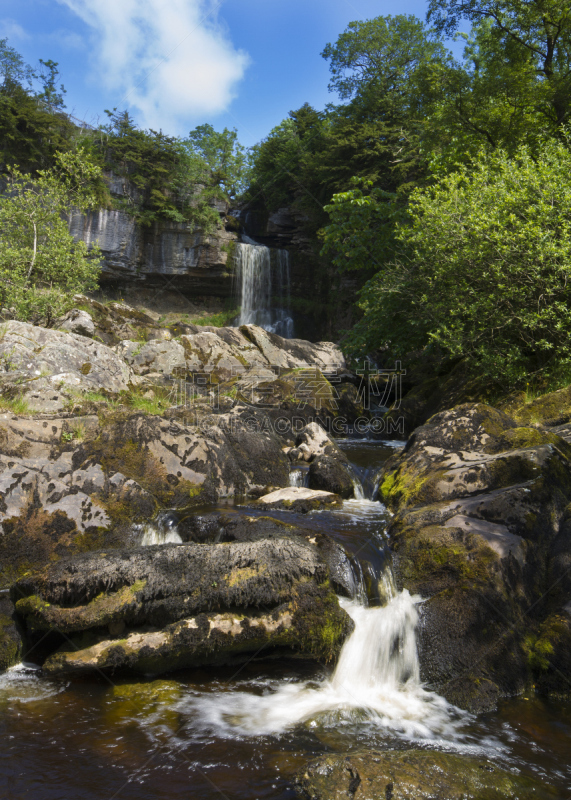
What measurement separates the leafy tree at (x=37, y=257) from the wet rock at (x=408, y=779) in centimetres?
1505

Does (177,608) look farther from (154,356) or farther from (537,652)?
(154,356)

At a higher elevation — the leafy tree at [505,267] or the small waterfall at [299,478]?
the leafy tree at [505,267]

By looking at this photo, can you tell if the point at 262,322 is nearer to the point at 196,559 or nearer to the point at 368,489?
the point at 368,489

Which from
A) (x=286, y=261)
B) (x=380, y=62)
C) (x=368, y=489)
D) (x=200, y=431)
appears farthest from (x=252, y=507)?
(x=380, y=62)

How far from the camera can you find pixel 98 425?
294 inches

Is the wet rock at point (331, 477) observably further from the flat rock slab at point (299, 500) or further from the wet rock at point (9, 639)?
the wet rock at point (9, 639)

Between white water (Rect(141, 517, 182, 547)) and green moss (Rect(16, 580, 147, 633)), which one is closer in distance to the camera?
green moss (Rect(16, 580, 147, 633))

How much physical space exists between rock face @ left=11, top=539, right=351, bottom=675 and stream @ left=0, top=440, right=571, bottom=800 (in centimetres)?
23

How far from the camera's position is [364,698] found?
436cm

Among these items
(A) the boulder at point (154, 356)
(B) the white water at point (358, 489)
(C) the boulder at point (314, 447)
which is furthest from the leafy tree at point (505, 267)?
(A) the boulder at point (154, 356)

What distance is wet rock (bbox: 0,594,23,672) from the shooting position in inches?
176

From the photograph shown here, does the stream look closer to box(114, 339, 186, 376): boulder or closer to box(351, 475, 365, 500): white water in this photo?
box(351, 475, 365, 500): white water

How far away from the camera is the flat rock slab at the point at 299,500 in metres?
7.46

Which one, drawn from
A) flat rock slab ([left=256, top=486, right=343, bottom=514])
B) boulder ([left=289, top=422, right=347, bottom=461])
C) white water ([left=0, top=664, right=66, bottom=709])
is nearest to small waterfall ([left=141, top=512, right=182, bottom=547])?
flat rock slab ([left=256, top=486, right=343, bottom=514])
